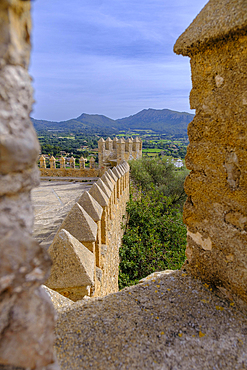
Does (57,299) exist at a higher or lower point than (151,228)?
higher

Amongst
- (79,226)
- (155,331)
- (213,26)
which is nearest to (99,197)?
(79,226)

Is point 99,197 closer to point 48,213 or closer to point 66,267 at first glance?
point 66,267

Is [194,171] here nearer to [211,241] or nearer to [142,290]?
[211,241]

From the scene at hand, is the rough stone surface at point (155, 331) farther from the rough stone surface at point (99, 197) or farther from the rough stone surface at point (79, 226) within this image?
the rough stone surface at point (99, 197)

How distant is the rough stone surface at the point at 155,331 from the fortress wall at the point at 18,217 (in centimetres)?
79

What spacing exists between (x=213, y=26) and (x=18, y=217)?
2189 millimetres

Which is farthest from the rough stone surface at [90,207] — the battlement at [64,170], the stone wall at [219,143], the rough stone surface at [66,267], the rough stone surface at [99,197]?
the battlement at [64,170]

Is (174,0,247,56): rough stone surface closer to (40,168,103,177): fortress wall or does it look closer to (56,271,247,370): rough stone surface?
(56,271,247,370): rough stone surface

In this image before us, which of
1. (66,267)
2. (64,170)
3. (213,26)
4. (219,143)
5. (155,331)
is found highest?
(213,26)

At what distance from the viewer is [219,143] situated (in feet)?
7.52

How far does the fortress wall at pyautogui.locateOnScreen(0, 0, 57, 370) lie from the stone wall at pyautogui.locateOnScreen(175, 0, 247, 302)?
1.77 meters

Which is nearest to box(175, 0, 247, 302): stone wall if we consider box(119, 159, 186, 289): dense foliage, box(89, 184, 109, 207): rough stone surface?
box(89, 184, 109, 207): rough stone surface

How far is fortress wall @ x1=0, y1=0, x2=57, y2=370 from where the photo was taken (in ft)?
2.61

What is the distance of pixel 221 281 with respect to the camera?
7.62 feet
